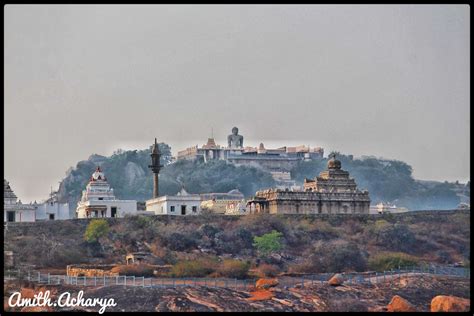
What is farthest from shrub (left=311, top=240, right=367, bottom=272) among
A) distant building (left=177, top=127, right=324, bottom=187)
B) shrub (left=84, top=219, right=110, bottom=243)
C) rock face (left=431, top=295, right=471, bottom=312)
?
distant building (left=177, top=127, right=324, bottom=187)

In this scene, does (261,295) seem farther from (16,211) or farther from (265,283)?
(16,211)

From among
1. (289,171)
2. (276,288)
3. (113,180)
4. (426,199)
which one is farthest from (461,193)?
(276,288)

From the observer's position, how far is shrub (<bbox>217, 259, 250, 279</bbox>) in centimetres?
5997

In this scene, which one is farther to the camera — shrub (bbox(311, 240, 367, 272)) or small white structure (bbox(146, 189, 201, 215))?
small white structure (bbox(146, 189, 201, 215))

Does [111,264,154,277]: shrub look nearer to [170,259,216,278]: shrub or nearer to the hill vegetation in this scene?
[170,259,216,278]: shrub

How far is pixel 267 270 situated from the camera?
61625 mm

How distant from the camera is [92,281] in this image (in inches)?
2190

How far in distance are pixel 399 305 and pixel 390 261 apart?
862 centimetres

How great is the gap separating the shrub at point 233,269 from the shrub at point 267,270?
59 centimetres

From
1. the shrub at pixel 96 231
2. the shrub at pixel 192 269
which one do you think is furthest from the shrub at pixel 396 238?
the shrub at pixel 96 231

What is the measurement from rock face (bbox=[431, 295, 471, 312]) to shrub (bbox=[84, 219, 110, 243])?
17125 millimetres

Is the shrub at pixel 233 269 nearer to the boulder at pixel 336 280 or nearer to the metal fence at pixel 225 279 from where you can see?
the metal fence at pixel 225 279

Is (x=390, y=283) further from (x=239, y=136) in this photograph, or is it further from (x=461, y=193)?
(x=239, y=136)

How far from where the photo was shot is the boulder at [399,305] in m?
54.0
